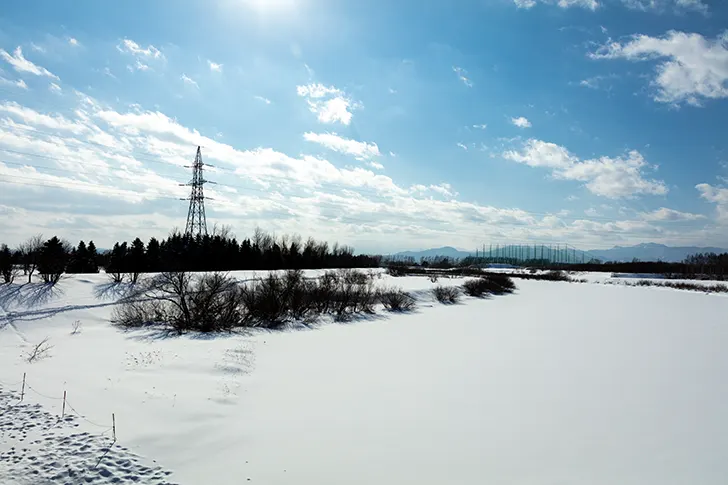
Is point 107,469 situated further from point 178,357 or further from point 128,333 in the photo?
point 128,333

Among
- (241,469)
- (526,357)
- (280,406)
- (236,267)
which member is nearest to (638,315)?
(526,357)

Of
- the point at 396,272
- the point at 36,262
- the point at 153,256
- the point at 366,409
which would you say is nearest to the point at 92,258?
the point at 153,256

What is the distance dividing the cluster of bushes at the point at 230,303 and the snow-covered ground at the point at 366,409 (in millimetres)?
2134

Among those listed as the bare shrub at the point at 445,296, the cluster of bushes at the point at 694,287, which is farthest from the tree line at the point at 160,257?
the cluster of bushes at the point at 694,287

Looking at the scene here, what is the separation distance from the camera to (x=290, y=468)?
596 centimetres

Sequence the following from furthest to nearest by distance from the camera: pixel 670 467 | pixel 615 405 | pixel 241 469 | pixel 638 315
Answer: pixel 638 315 < pixel 615 405 < pixel 670 467 < pixel 241 469

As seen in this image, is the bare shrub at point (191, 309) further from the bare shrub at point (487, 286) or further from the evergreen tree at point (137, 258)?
the bare shrub at point (487, 286)

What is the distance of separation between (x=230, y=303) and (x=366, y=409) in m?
12.6

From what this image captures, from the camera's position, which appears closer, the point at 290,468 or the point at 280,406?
the point at 290,468

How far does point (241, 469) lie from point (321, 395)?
3.71 meters

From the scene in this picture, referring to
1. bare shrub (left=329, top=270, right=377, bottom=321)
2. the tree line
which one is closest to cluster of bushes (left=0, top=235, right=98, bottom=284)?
the tree line

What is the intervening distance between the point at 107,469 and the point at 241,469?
1827 mm

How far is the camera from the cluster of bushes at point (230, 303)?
1849 centimetres

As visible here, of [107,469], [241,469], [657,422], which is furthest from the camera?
[657,422]
